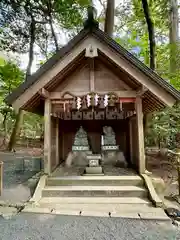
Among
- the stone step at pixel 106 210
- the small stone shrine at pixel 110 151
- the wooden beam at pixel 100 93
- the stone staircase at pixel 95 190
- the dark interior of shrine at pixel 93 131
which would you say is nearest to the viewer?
the stone step at pixel 106 210

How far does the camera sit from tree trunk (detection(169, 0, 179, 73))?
29.8ft

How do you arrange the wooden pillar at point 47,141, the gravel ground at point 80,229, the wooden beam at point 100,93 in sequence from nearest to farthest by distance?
the gravel ground at point 80,229 → the wooden pillar at point 47,141 → the wooden beam at point 100,93

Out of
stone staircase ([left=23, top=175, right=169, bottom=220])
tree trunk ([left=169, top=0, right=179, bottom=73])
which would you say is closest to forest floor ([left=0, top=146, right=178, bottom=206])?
stone staircase ([left=23, top=175, right=169, bottom=220])

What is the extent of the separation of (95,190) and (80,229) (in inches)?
51.9

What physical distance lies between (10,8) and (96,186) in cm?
1086

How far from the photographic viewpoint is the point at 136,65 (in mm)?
4816

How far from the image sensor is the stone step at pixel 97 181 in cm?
479

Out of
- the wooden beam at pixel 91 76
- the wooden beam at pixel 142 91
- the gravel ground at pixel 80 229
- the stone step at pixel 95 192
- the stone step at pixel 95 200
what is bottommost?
the gravel ground at pixel 80 229

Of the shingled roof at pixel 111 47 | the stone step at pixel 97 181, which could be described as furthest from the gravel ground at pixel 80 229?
the shingled roof at pixel 111 47

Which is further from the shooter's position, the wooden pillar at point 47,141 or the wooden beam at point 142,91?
the wooden pillar at point 47,141

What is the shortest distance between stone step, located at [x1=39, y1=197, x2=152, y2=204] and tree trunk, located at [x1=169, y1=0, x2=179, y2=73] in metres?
6.88

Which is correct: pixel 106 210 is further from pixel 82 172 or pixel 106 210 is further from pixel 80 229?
pixel 82 172

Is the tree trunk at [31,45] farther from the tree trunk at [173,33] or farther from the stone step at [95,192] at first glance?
the stone step at [95,192]

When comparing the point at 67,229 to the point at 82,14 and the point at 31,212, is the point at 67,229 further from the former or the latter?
the point at 82,14
